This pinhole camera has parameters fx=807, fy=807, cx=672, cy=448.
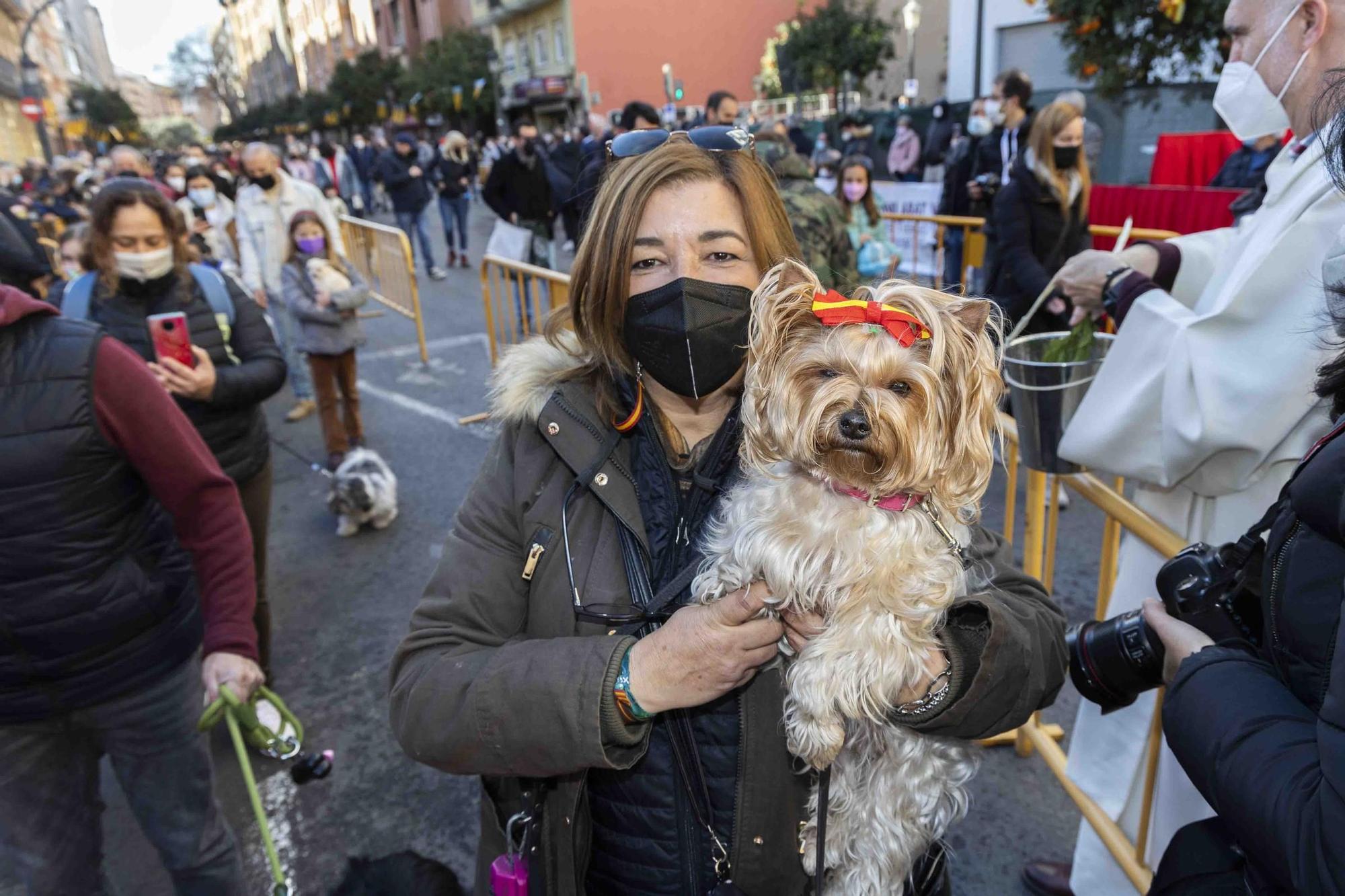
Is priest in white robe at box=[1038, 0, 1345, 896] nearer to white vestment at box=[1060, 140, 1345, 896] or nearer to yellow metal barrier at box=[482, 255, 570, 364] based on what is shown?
white vestment at box=[1060, 140, 1345, 896]

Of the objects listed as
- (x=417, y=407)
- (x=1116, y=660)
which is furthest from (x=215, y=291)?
(x=417, y=407)

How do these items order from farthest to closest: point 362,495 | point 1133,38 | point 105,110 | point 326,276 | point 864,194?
1. point 105,110
2. point 1133,38
3. point 864,194
4. point 326,276
5. point 362,495

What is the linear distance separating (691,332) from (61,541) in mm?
1739

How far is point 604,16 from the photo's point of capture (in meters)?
45.2

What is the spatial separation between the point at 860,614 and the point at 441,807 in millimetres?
2613

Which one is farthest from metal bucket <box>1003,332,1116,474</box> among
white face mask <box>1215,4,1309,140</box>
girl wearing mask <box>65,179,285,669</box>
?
girl wearing mask <box>65,179,285,669</box>

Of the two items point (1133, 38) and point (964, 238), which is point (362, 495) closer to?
point (964, 238)

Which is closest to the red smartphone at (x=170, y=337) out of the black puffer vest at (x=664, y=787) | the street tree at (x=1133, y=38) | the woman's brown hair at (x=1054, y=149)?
the black puffer vest at (x=664, y=787)

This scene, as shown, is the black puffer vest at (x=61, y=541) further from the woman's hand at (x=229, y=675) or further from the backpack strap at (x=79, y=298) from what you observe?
the backpack strap at (x=79, y=298)

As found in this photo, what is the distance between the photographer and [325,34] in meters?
86.6

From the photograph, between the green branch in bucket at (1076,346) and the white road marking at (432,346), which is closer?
A: the green branch in bucket at (1076,346)

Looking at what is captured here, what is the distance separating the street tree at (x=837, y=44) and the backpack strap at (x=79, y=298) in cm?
3130

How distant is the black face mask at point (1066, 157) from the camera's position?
5254 mm

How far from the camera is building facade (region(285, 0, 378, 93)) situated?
76.8 metres
